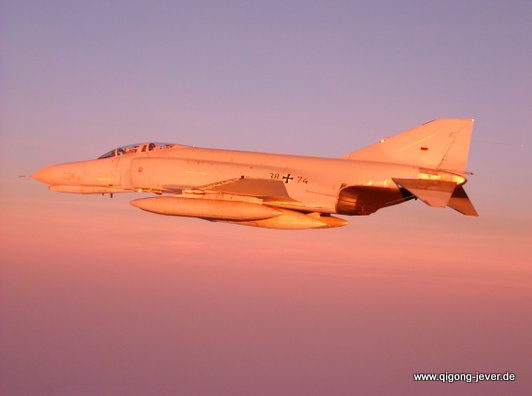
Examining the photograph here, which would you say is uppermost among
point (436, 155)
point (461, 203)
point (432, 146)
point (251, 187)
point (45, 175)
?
point (432, 146)

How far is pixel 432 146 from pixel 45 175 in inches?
576

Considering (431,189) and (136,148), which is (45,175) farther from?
(431,189)

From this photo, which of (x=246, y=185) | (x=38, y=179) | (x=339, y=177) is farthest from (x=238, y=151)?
(x=38, y=179)

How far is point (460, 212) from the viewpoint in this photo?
2280cm

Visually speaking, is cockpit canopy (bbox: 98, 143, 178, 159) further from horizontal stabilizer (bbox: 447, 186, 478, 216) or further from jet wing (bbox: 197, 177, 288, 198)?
horizontal stabilizer (bbox: 447, 186, 478, 216)

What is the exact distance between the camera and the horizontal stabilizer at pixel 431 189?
69.0 ft

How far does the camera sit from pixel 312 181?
76.9ft

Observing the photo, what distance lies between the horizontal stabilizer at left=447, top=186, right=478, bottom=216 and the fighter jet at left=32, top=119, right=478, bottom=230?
1.3 inches

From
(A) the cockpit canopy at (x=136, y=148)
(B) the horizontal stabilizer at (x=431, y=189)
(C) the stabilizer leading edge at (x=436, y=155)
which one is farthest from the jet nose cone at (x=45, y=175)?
(B) the horizontal stabilizer at (x=431, y=189)

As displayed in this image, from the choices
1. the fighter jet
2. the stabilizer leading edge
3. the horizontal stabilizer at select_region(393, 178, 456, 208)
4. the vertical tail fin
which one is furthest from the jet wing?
the horizontal stabilizer at select_region(393, 178, 456, 208)

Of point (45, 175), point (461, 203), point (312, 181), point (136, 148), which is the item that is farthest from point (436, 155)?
point (45, 175)

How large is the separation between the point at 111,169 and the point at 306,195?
25.8 feet

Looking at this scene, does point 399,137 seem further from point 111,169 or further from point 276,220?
point 111,169

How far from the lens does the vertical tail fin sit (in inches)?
910
